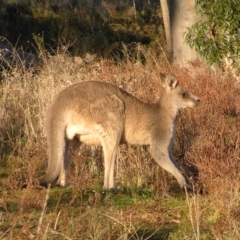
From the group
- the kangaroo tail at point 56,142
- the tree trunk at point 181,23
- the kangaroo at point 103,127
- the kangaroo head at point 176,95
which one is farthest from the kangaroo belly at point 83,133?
the tree trunk at point 181,23

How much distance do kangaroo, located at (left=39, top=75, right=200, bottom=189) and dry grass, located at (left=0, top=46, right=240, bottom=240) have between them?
218mm

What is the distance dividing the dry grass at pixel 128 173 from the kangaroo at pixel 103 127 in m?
0.22

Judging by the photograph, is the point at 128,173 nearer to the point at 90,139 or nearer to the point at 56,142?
the point at 90,139

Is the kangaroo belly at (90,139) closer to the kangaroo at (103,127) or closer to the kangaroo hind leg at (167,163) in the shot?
the kangaroo at (103,127)

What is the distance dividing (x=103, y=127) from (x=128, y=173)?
0.95 metres

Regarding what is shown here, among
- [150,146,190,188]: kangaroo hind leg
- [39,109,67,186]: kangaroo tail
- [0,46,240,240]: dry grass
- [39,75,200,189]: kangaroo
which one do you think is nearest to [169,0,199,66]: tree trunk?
[0,46,240,240]: dry grass

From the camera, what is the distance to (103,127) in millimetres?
8039

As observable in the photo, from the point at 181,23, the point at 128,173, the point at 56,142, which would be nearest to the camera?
the point at 56,142

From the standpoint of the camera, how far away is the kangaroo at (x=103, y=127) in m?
8.00

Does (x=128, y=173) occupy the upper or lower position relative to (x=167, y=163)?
lower

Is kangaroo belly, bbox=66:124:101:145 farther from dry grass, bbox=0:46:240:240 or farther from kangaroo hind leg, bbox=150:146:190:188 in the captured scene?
kangaroo hind leg, bbox=150:146:190:188

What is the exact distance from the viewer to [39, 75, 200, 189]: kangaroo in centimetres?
800

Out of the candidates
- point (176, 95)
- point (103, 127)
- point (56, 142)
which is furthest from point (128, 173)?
point (56, 142)

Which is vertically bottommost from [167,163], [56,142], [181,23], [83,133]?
[167,163]
